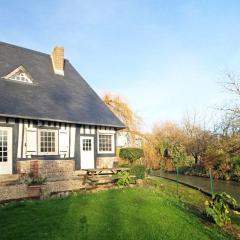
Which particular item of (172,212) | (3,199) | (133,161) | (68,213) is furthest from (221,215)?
(133,161)

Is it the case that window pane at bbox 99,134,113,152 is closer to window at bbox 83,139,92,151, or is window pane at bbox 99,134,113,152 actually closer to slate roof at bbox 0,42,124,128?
window at bbox 83,139,92,151

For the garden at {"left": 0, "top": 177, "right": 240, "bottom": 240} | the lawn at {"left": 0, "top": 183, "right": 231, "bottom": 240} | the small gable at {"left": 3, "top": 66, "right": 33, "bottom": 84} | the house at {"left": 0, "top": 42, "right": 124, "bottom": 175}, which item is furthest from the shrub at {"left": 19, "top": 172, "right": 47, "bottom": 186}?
the small gable at {"left": 3, "top": 66, "right": 33, "bottom": 84}

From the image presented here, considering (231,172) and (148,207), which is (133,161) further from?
(148,207)

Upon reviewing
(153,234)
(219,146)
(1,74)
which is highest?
(1,74)

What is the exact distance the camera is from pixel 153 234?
6.75 meters

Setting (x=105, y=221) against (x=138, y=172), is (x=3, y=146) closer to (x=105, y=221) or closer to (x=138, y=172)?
(x=138, y=172)

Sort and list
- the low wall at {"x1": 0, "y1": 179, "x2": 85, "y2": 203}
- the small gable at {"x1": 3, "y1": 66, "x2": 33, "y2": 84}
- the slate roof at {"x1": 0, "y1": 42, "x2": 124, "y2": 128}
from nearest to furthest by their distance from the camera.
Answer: the low wall at {"x1": 0, "y1": 179, "x2": 85, "y2": 203}
the slate roof at {"x1": 0, "y1": 42, "x2": 124, "y2": 128}
the small gable at {"x1": 3, "y1": 66, "x2": 33, "y2": 84}

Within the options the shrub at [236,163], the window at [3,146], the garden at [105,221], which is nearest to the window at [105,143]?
the window at [3,146]

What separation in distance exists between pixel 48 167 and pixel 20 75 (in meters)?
5.22

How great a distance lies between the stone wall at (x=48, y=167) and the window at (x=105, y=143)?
2.23 metres

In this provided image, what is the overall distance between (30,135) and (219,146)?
13255 mm

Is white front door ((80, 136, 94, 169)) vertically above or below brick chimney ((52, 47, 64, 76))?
below

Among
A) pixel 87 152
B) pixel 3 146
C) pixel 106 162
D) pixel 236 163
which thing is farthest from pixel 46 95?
pixel 236 163

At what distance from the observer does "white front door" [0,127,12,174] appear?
14.7m
